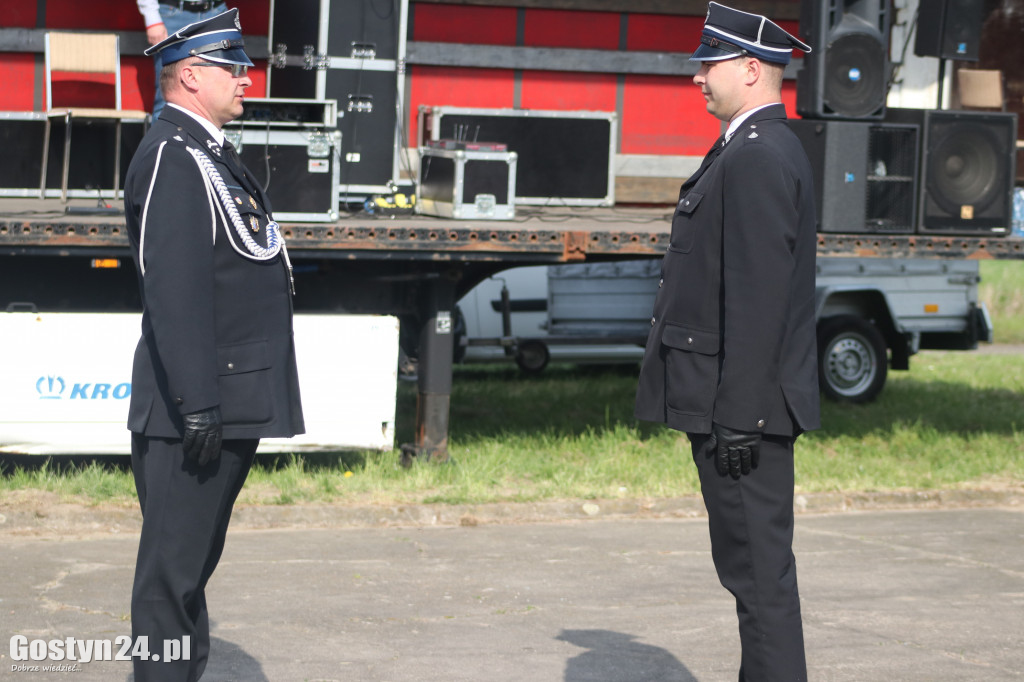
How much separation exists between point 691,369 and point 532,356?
9.34 m

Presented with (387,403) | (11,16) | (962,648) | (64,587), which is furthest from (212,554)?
(11,16)

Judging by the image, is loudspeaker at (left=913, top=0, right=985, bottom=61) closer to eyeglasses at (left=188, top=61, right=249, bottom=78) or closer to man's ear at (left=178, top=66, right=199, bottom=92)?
eyeglasses at (left=188, top=61, right=249, bottom=78)

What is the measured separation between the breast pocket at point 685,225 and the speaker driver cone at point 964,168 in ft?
18.7

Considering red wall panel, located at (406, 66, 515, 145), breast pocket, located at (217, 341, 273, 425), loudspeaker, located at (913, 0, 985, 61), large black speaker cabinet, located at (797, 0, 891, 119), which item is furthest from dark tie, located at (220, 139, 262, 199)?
red wall panel, located at (406, 66, 515, 145)

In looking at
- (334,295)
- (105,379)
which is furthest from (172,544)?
(334,295)

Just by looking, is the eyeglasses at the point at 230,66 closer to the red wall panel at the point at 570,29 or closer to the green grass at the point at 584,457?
the green grass at the point at 584,457

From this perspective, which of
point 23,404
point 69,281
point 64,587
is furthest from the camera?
point 69,281

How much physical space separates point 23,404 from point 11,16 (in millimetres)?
4836

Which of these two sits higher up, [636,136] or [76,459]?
[636,136]

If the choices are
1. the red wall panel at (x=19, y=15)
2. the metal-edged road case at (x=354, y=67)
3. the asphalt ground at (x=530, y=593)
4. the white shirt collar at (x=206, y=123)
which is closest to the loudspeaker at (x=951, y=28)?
the asphalt ground at (x=530, y=593)

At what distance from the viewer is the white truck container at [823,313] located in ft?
41.2

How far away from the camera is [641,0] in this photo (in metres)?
12.0

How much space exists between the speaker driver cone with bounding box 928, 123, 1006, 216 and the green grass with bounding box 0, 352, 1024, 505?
6.27 ft

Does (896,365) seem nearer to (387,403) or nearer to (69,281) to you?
(387,403)
